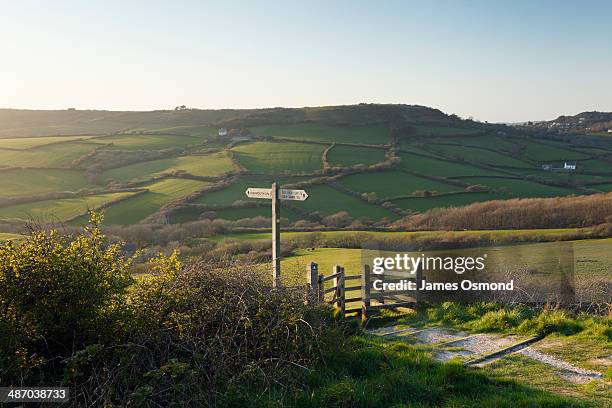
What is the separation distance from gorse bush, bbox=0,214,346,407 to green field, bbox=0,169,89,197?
141ft

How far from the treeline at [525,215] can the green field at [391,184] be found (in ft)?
38.9

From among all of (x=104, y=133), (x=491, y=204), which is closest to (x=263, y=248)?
(x=491, y=204)

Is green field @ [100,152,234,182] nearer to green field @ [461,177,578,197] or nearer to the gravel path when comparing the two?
green field @ [461,177,578,197]

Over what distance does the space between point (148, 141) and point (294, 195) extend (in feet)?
203

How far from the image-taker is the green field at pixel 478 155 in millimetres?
60594

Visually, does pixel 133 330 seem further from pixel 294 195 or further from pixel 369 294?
pixel 369 294

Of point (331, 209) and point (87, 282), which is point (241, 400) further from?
point (331, 209)

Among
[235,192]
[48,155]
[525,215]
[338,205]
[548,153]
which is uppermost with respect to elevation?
[48,155]

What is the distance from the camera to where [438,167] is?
55.8 metres

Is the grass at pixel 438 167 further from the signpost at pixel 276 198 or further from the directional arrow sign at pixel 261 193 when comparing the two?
the signpost at pixel 276 198

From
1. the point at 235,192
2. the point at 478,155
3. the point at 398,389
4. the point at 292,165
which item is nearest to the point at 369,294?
the point at 398,389

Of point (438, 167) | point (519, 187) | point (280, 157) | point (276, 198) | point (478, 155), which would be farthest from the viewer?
point (478, 155)

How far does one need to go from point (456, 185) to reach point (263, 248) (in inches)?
1099

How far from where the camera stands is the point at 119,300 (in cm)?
644
